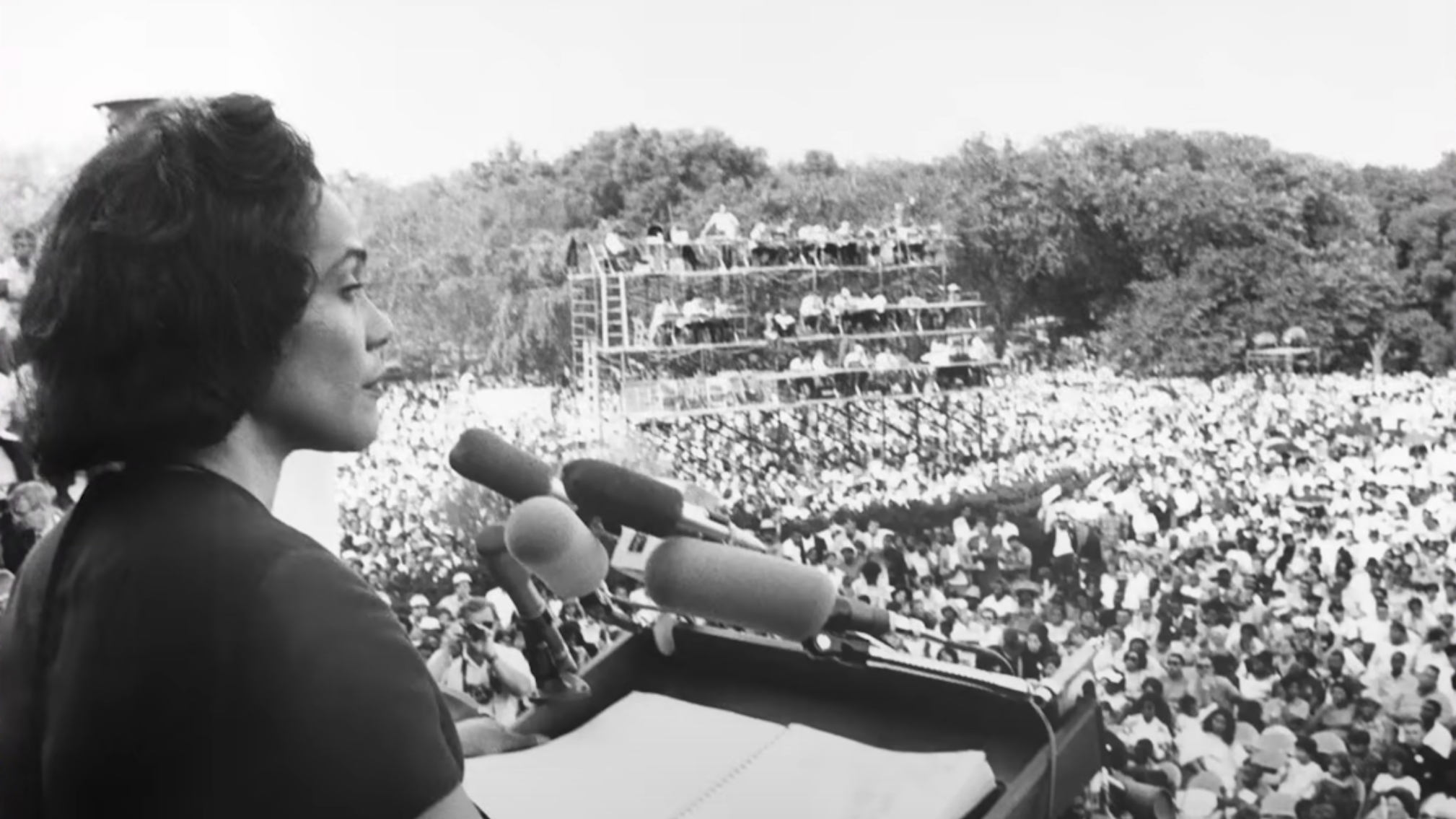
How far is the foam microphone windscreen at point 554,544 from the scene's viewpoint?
761 millimetres

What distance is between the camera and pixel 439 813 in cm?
48

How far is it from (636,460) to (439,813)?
2036mm

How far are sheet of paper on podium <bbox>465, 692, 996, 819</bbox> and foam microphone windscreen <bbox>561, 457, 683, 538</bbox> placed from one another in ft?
0.54

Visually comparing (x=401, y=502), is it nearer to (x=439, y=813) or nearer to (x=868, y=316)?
(x=868, y=316)

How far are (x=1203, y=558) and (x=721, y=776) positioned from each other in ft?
5.18

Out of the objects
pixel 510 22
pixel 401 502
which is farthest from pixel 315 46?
pixel 401 502

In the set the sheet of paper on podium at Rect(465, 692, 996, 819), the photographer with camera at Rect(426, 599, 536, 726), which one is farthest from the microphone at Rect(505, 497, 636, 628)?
the photographer with camera at Rect(426, 599, 536, 726)

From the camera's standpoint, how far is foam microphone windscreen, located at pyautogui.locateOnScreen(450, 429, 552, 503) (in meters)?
0.87

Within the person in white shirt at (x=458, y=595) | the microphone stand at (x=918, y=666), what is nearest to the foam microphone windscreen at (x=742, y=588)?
the microphone stand at (x=918, y=666)

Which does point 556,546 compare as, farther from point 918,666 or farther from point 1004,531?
point 1004,531

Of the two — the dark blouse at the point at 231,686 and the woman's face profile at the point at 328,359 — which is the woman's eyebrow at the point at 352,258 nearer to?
the woman's face profile at the point at 328,359

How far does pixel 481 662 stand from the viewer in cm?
254

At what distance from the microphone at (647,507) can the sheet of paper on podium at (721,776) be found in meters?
0.14

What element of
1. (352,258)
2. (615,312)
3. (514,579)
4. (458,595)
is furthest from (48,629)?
(458,595)
